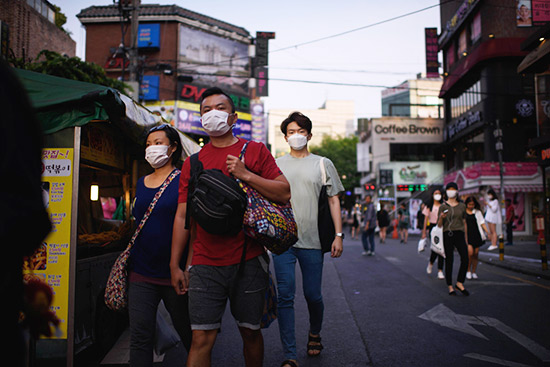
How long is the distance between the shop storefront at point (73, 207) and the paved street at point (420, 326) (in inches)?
37.4

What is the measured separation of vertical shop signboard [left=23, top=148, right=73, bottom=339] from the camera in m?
3.56

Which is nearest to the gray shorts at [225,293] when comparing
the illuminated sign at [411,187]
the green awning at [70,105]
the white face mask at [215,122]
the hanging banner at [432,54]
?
the white face mask at [215,122]

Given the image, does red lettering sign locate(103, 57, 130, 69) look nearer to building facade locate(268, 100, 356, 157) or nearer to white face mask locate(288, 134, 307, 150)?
white face mask locate(288, 134, 307, 150)

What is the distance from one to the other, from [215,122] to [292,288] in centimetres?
163

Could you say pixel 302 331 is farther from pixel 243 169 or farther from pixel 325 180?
pixel 243 169

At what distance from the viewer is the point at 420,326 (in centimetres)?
530

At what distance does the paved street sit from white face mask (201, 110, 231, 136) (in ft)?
7.51

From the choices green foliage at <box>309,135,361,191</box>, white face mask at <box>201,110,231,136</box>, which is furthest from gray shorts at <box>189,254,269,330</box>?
green foliage at <box>309,135,361,191</box>

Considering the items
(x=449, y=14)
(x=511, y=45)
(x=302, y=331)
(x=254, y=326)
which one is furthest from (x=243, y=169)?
(x=449, y=14)

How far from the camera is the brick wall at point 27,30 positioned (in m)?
15.5

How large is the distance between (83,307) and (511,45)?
94.3ft

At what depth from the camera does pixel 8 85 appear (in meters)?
1.10

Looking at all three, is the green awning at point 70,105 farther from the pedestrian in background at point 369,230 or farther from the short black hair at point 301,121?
the pedestrian in background at point 369,230

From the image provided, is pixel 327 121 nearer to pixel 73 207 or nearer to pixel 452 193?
pixel 452 193
